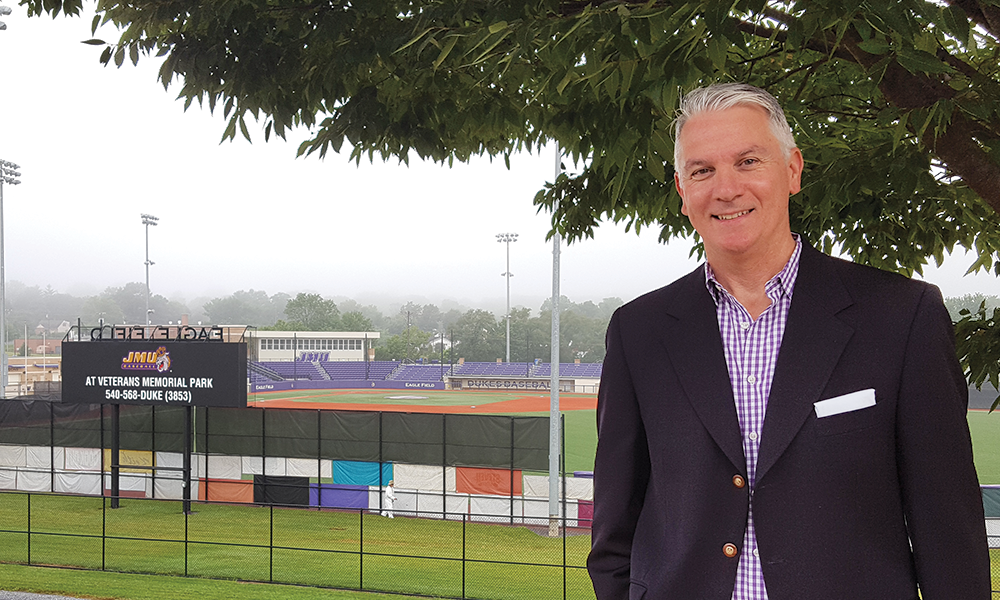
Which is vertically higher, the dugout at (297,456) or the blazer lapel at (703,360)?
the blazer lapel at (703,360)

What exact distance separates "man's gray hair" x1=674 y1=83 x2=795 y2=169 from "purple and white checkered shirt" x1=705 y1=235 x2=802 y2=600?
0.88 feet

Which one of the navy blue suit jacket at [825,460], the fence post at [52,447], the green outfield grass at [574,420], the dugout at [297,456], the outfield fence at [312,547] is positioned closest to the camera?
the navy blue suit jacket at [825,460]

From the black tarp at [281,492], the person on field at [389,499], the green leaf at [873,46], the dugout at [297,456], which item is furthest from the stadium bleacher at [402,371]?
the green leaf at [873,46]

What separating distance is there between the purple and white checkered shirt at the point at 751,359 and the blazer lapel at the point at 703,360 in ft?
0.10

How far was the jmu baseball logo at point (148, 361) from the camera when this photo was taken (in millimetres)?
22562

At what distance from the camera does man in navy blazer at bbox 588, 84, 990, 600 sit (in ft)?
5.48

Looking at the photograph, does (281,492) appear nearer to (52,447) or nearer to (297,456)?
(297,456)

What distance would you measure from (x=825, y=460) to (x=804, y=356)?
0.72 feet

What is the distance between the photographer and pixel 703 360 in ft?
6.21

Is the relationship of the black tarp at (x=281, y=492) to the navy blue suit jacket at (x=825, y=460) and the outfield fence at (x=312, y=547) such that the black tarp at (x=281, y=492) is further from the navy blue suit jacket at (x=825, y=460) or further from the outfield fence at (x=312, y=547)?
the navy blue suit jacket at (x=825, y=460)

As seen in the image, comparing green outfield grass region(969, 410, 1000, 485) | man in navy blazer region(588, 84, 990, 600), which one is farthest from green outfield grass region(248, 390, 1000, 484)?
man in navy blazer region(588, 84, 990, 600)

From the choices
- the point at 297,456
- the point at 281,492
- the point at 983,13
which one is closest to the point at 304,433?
the point at 297,456

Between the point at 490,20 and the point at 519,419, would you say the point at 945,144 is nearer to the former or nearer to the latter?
the point at 490,20

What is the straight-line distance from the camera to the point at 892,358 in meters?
1.69
